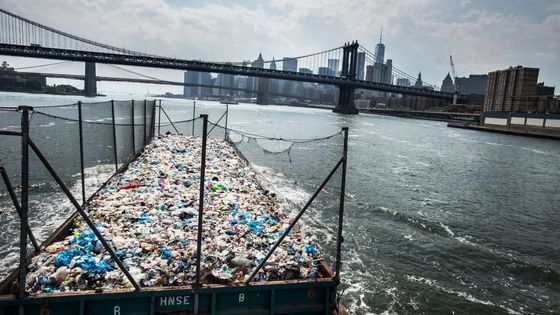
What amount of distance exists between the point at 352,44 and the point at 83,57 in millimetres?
78173

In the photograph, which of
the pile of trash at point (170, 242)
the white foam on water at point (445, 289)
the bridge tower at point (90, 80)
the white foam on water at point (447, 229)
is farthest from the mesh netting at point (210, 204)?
the bridge tower at point (90, 80)

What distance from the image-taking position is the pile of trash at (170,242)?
4.61m

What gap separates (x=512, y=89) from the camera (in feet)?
319

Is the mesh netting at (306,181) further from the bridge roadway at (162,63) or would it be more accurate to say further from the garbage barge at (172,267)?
the bridge roadway at (162,63)

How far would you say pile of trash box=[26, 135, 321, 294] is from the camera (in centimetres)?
461

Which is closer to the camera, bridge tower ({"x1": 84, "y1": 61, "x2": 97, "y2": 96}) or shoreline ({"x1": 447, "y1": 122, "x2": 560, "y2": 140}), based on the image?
shoreline ({"x1": 447, "y1": 122, "x2": 560, "y2": 140})

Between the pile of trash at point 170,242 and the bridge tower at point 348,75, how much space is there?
9736cm

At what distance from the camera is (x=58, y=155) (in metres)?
18.0

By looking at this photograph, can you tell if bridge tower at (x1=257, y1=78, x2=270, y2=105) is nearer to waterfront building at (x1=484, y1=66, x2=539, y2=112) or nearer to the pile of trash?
waterfront building at (x1=484, y1=66, x2=539, y2=112)

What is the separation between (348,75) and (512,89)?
44.5m

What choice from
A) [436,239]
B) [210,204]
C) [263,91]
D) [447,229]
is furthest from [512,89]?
[210,204]

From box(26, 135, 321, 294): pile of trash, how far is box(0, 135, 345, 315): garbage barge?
0.6 inches

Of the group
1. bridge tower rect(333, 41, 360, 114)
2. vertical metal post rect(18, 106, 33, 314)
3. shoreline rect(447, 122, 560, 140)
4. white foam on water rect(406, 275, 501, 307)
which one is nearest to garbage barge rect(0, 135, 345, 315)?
vertical metal post rect(18, 106, 33, 314)

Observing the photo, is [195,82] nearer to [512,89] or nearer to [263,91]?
[263,91]
